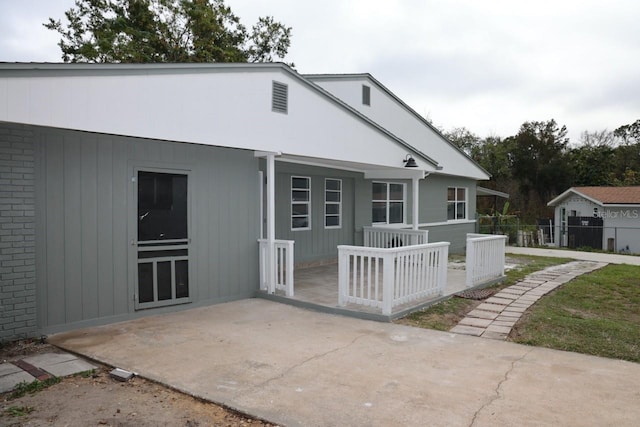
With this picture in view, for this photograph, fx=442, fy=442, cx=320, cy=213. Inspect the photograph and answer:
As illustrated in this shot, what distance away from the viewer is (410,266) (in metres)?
6.43

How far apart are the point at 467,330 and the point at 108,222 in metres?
4.62

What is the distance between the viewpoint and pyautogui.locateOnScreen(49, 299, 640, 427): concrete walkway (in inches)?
125

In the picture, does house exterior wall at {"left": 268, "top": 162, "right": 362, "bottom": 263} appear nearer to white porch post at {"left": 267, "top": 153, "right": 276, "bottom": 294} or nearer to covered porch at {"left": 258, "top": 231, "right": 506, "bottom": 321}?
covered porch at {"left": 258, "top": 231, "right": 506, "bottom": 321}

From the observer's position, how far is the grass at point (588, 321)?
485cm

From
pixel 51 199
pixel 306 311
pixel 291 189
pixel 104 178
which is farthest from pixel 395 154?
pixel 51 199

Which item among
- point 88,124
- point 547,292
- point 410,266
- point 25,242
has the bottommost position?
point 547,292

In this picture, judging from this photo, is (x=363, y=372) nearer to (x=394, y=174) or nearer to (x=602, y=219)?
(x=394, y=174)

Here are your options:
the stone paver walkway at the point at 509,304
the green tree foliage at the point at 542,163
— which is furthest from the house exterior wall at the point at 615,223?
the stone paver walkway at the point at 509,304

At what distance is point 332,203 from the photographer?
1052 centimetres

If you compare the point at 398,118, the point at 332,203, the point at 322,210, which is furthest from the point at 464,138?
the point at 322,210

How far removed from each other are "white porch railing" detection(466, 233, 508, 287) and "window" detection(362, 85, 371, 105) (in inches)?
213

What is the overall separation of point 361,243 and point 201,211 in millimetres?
5679

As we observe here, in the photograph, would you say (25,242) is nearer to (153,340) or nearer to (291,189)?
(153,340)

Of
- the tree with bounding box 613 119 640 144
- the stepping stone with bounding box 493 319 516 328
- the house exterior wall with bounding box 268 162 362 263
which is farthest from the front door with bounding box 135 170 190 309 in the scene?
the tree with bounding box 613 119 640 144
